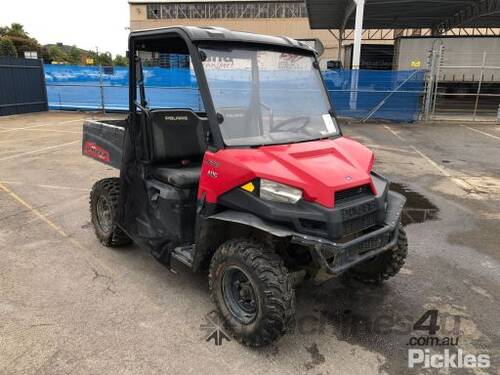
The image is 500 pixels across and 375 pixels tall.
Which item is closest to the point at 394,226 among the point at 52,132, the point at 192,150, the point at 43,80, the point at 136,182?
the point at 192,150

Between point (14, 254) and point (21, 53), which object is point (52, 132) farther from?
point (21, 53)

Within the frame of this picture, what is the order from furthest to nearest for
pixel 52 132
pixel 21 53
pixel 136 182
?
pixel 21 53 < pixel 52 132 < pixel 136 182

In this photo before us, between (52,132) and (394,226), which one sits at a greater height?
(394,226)

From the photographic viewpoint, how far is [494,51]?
1959 centimetres

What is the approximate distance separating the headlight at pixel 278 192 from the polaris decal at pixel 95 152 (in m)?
2.34

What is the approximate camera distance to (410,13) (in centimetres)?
2409

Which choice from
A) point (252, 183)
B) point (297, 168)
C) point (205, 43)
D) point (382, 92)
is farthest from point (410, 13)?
point (252, 183)

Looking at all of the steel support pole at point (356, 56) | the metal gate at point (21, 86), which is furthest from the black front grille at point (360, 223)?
the metal gate at point (21, 86)

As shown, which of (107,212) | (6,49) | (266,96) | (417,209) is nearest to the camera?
(266,96)

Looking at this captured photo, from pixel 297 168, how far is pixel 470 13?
983 inches

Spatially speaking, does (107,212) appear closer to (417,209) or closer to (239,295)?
(239,295)

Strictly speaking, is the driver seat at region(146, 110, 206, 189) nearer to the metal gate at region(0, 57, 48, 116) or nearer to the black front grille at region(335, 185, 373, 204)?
the black front grille at region(335, 185, 373, 204)

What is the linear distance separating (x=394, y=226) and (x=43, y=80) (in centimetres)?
1872

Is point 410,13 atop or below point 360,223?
atop
